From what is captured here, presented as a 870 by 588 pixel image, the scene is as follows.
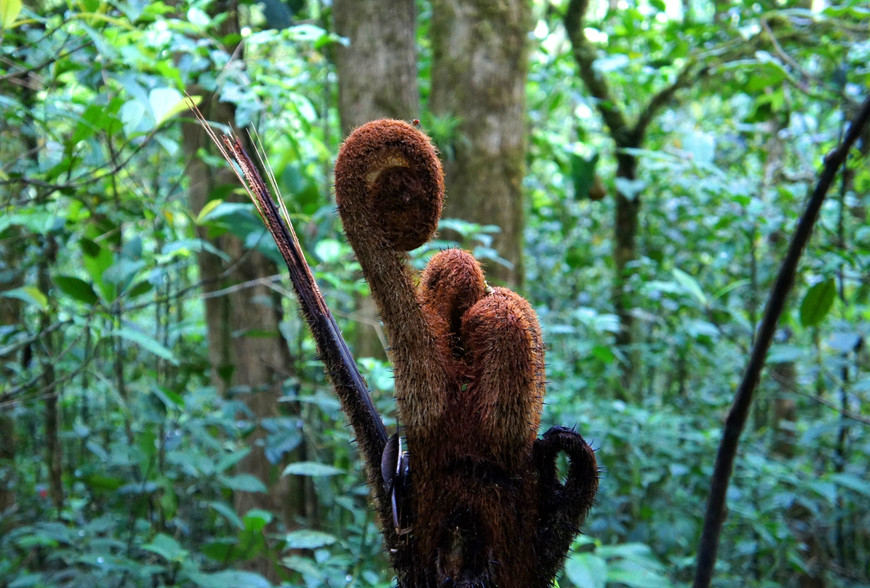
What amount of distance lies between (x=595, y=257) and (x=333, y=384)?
4221mm

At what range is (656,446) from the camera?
283 cm

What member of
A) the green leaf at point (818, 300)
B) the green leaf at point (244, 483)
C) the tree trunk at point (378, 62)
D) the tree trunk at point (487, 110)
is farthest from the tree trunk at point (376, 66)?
the green leaf at point (818, 300)

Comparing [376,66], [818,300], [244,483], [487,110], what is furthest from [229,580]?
[487,110]

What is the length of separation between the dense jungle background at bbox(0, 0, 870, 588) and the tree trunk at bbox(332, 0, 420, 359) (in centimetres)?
1

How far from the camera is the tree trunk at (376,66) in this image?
2609 mm

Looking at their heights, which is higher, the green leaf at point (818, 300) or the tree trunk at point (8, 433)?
the green leaf at point (818, 300)

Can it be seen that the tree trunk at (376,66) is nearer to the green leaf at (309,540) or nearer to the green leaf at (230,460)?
the green leaf at (230,460)

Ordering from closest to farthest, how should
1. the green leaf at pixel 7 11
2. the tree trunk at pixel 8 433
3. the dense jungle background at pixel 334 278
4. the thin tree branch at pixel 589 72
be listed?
the green leaf at pixel 7 11 < the dense jungle background at pixel 334 278 < the tree trunk at pixel 8 433 < the thin tree branch at pixel 589 72

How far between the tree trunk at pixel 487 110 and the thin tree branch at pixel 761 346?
172 centimetres

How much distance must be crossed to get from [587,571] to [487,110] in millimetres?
2113

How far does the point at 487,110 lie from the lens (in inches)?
117

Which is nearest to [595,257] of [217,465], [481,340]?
[217,465]

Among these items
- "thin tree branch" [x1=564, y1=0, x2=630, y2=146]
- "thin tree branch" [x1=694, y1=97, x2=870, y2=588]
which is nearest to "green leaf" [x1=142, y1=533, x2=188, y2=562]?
"thin tree branch" [x1=694, y1=97, x2=870, y2=588]

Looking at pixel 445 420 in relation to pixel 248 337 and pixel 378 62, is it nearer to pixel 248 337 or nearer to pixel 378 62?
pixel 248 337
